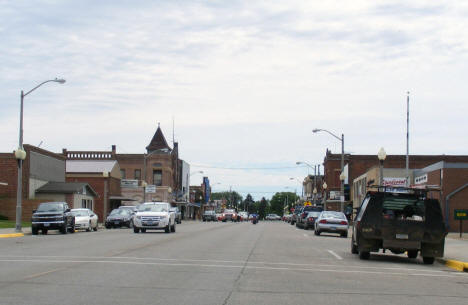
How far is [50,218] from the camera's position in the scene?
35.5 meters

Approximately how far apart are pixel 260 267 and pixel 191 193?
121718mm

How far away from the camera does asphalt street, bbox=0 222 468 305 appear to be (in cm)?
1072

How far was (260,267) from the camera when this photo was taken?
16062mm

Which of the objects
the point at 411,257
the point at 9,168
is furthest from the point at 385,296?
the point at 9,168

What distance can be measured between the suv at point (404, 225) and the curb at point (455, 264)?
0.54m

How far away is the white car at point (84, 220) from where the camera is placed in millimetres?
40787

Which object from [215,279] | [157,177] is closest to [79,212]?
[215,279]

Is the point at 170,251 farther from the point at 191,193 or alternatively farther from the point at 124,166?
the point at 191,193

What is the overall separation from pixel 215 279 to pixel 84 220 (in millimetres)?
29579

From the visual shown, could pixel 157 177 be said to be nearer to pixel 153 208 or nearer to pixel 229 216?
pixel 229 216

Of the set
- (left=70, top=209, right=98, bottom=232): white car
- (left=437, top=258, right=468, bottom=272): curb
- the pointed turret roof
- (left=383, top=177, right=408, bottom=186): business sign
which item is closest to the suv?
(left=437, top=258, right=468, bottom=272): curb

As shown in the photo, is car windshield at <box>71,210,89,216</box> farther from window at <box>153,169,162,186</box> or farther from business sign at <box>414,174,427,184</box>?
window at <box>153,169,162,186</box>

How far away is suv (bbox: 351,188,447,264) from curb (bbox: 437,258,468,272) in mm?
542

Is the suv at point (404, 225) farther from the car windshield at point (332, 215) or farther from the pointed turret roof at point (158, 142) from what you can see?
the pointed turret roof at point (158, 142)
